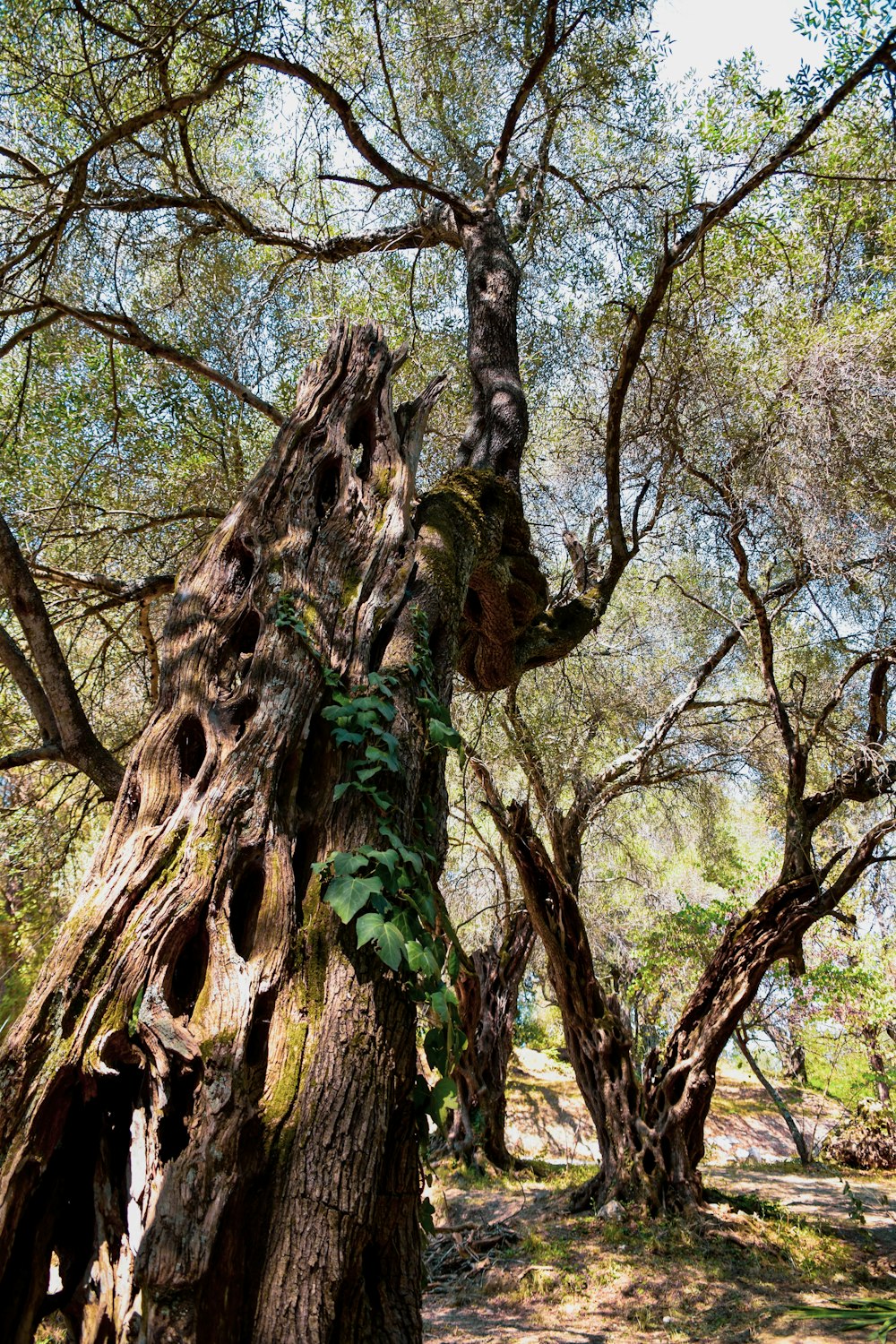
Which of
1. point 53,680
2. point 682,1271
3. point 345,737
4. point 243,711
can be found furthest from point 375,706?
point 682,1271

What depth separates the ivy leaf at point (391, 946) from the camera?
203 cm

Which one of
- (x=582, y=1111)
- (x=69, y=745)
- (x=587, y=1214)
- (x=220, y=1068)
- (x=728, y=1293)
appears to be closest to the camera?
(x=220, y=1068)

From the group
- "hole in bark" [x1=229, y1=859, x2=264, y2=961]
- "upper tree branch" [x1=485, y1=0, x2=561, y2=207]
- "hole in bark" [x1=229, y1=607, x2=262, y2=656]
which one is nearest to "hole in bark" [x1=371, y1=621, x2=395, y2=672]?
"hole in bark" [x1=229, y1=607, x2=262, y2=656]

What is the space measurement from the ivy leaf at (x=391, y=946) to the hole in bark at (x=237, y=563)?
133 cm

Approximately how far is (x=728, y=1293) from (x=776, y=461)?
5.57m

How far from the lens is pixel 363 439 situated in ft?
11.8

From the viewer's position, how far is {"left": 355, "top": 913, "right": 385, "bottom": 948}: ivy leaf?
2.02 metres

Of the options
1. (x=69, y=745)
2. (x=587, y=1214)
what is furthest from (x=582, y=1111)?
(x=69, y=745)

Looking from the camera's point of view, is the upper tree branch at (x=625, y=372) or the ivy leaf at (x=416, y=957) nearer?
the ivy leaf at (x=416, y=957)

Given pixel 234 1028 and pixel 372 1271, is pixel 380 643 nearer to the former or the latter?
pixel 234 1028

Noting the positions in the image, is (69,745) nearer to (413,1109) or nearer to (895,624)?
(413,1109)

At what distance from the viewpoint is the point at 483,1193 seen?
7949 mm

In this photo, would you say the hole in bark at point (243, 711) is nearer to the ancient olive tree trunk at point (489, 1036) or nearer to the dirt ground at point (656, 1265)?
the dirt ground at point (656, 1265)

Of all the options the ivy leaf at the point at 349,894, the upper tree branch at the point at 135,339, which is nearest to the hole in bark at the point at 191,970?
the ivy leaf at the point at 349,894
